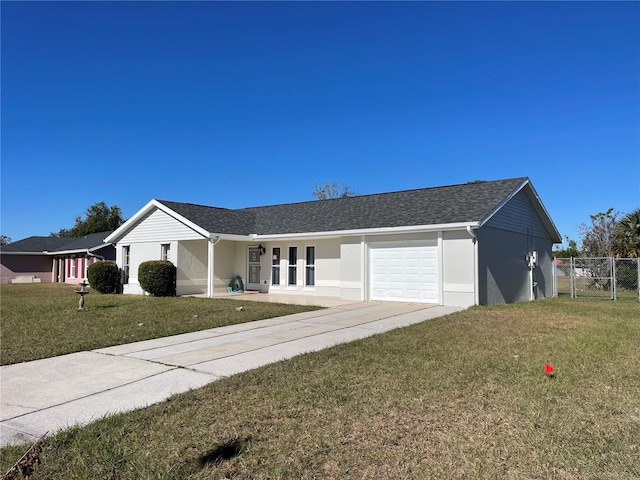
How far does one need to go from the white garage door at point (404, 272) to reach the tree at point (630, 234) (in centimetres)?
1494

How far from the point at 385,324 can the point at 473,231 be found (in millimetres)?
5386

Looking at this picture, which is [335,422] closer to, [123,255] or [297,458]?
[297,458]

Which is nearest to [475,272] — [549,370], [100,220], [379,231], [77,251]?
[379,231]

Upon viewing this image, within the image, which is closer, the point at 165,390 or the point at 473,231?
the point at 165,390

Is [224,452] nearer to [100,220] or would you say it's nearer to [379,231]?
[379,231]

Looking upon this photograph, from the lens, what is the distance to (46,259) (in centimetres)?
3612

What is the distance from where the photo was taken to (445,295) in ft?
45.3

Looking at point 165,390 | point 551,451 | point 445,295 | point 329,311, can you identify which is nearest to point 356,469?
point 551,451

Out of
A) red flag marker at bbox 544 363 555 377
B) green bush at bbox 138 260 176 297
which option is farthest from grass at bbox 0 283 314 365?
red flag marker at bbox 544 363 555 377

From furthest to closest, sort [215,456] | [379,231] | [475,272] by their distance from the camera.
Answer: [379,231]
[475,272]
[215,456]

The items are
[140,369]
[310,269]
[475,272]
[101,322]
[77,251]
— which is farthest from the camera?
[77,251]

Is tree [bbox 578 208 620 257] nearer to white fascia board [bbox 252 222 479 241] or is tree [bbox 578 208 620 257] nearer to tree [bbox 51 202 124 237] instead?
white fascia board [bbox 252 222 479 241]

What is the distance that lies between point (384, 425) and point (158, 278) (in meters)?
16.1

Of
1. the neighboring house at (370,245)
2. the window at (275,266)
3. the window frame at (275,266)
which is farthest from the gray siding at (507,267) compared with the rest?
the window at (275,266)
